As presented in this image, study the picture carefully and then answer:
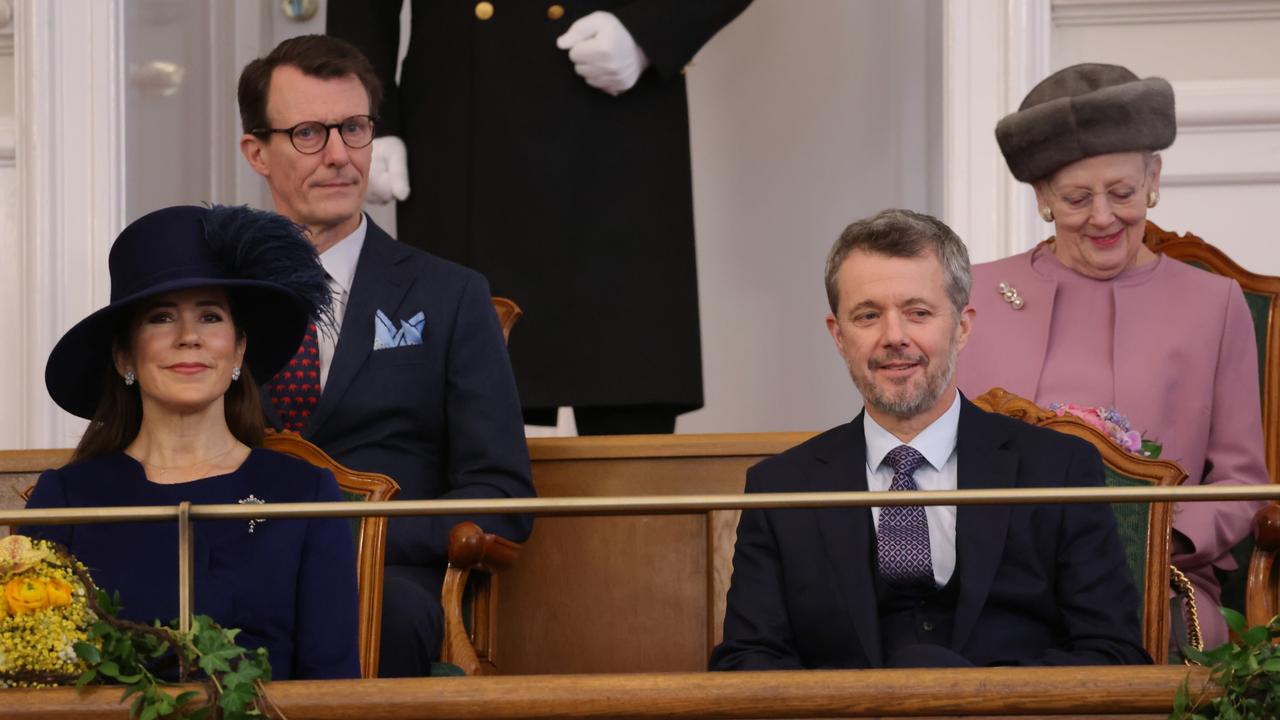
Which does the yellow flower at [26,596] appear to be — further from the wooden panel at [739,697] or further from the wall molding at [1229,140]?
the wall molding at [1229,140]

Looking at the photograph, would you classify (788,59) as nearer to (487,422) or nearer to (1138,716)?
(487,422)

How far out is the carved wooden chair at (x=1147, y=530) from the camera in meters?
3.15

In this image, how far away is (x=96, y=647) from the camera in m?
2.32

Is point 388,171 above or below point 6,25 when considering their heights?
below

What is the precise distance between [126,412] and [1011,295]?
1.67 m

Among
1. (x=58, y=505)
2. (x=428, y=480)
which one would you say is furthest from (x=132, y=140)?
(x=58, y=505)

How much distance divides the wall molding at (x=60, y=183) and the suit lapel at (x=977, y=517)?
246cm

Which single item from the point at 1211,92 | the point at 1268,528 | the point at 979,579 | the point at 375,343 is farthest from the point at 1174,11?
the point at 979,579

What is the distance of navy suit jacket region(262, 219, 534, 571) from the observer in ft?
11.6

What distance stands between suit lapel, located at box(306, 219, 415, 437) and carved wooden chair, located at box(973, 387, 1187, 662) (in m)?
1.14

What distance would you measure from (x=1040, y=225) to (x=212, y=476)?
7.68 ft

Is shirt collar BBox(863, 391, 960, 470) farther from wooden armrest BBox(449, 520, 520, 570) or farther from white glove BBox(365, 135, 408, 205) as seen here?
white glove BBox(365, 135, 408, 205)

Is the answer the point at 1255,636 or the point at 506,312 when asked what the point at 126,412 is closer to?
the point at 506,312

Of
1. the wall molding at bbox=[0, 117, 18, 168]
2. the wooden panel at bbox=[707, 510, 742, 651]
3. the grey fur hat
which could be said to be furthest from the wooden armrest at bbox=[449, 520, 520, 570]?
the wall molding at bbox=[0, 117, 18, 168]
